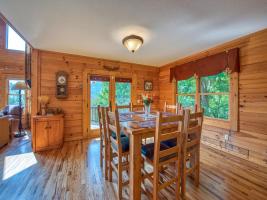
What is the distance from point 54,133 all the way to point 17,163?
2.72 ft

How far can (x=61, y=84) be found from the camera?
363cm

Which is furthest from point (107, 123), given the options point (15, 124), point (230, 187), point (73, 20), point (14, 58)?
point (14, 58)

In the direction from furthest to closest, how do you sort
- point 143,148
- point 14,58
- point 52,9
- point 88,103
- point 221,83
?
point 14,58 → point 88,103 → point 221,83 → point 52,9 → point 143,148

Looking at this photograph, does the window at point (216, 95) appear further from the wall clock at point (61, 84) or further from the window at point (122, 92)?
the wall clock at point (61, 84)

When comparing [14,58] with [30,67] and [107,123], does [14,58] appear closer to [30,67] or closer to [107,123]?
[30,67]

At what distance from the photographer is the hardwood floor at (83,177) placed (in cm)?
172

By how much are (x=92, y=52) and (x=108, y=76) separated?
86cm

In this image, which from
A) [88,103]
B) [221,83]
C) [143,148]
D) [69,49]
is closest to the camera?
[143,148]

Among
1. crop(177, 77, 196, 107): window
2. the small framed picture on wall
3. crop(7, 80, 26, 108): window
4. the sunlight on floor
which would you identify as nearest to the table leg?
the sunlight on floor

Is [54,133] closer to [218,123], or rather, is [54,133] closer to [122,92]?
[122,92]

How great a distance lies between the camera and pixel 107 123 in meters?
1.90

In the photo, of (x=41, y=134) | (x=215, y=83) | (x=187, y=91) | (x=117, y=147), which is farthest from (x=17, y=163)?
(x=215, y=83)

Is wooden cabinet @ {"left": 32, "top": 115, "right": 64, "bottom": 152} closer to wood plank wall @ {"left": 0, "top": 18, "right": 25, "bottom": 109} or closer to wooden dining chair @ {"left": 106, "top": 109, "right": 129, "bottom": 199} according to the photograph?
wooden dining chair @ {"left": 106, "top": 109, "right": 129, "bottom": 199}

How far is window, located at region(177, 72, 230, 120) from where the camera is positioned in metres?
3.13
